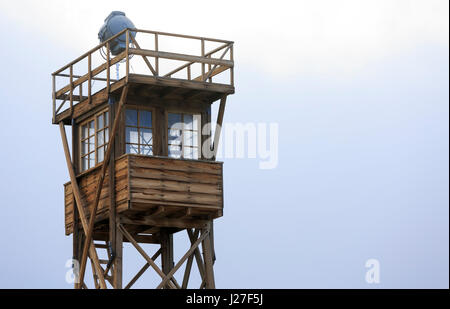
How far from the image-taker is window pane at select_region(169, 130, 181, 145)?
49.7 meters

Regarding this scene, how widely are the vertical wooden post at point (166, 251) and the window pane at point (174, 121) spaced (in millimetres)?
3158

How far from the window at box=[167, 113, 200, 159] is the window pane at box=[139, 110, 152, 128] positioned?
545 mm

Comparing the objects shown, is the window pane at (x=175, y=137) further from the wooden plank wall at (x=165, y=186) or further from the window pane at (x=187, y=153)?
the wooden plank wall at (x=165, y=186)

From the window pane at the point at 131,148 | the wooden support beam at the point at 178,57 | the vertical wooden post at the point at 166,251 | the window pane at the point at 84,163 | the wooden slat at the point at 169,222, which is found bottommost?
the vertical wooden post at the point at 166,251

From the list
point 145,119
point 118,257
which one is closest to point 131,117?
point 145,119

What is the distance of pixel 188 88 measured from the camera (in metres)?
49.1

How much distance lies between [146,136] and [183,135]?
1.10 m

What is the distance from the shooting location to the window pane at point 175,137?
49.7m

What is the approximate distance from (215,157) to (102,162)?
3.28 m

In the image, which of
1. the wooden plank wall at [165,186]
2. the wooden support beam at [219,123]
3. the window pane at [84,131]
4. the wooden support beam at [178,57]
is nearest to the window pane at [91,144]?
the window pane at [84,131]

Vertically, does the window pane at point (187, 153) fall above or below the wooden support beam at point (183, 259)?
above

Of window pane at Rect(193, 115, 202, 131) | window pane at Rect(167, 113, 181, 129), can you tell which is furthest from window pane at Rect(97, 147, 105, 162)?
window pane at Rect(193, 115, 202, 131)

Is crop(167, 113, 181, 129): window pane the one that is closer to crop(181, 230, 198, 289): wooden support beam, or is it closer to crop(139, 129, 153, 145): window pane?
crop(139, 129, 153, 145): window pane
